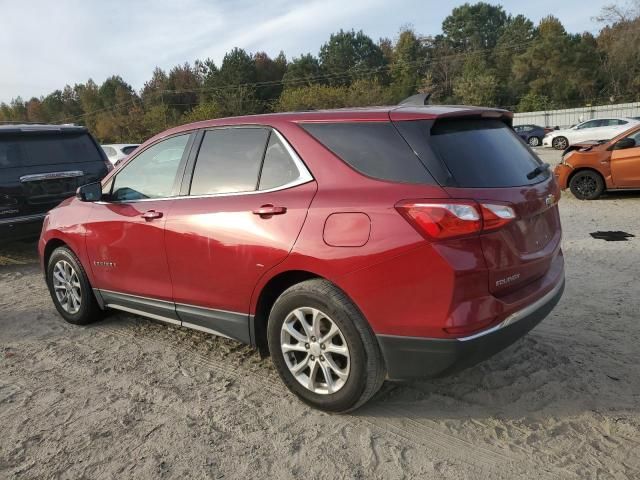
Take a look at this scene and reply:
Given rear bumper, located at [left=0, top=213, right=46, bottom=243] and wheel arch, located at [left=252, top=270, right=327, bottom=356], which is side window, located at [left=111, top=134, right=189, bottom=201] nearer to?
wheel arch, located at [left=252, top=270, right=327, bottom=356]

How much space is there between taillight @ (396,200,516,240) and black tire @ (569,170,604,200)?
8746 millimetres

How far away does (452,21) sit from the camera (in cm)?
8744

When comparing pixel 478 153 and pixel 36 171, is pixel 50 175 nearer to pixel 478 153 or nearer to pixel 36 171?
pixel 36 171

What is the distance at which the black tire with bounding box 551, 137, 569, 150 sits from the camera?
86.7ft

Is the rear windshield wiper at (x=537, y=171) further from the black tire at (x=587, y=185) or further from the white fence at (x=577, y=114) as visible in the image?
the white fence at (x=577, y=114)

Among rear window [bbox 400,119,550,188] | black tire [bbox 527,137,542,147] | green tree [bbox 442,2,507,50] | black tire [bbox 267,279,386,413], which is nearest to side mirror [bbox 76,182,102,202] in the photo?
black tire [bbox 267,279,386,413]

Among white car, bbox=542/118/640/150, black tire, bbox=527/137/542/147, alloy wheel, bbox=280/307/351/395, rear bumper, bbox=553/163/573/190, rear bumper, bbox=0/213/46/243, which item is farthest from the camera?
black tire, bbox=527/137/542/147

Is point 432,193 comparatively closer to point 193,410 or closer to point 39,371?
point 193,410

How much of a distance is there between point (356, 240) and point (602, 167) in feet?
29.5

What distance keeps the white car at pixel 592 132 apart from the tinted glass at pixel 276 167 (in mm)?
22755

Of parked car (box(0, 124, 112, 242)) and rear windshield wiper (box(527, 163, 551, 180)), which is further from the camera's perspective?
parked car (box(0, 124, 112, 242))

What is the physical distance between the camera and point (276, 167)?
3.22 meters

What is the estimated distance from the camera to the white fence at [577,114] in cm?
4191

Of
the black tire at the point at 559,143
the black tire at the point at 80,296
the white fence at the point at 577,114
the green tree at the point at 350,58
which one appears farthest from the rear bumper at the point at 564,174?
the green tree at the point at 350,58
